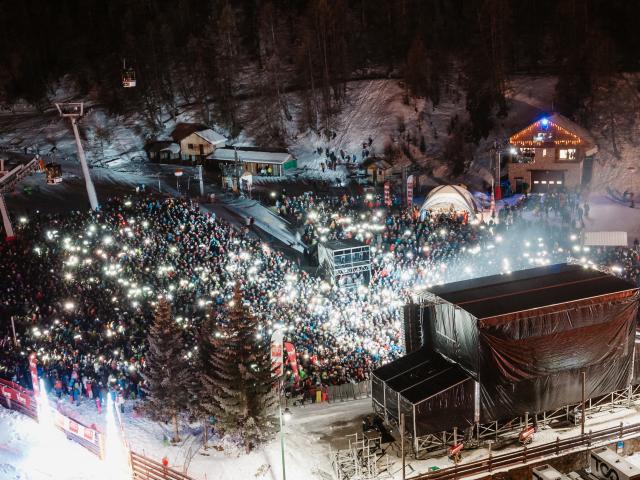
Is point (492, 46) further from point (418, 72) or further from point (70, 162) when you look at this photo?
point (70, 162)

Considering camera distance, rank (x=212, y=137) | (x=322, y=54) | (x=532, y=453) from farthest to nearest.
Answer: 1. (x=322, y=54)
2. (x=212, y=137)
3. (x=532, y=453)

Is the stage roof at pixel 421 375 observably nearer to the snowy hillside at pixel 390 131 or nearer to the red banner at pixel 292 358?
the red banner at pixel 292 358

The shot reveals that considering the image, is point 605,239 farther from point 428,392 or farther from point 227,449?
point 227,449

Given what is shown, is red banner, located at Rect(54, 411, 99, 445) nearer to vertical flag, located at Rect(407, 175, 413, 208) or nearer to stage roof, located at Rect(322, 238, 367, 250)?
stage roof, located at Rect(322, 238, 367, 250)

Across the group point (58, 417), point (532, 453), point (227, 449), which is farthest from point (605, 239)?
point (58, 417)

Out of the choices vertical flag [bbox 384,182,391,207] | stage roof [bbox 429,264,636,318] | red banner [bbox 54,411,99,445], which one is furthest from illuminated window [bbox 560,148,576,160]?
red banner [bbox 54,411,99,445]

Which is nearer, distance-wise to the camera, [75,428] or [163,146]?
[75,428]
